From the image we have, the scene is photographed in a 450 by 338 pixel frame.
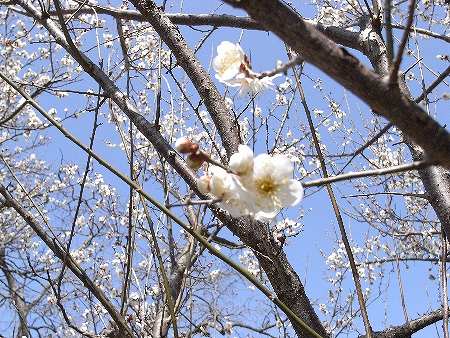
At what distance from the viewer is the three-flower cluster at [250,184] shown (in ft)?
2.93

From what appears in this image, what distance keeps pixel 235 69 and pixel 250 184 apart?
268 millimetres

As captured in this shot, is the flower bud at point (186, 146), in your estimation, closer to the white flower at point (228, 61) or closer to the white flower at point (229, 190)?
the white flower at point (229, 190)

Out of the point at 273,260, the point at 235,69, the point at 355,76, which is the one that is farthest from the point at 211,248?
the point at 273,260

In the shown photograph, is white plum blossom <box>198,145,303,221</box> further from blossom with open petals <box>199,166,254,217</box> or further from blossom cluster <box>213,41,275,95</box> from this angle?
blossom cluster <box>213,41,275,95</box>

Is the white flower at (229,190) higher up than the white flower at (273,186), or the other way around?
the white flower at (273,186)

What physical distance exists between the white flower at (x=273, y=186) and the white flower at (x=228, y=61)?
197 mm

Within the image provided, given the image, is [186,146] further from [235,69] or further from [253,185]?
[235,69]

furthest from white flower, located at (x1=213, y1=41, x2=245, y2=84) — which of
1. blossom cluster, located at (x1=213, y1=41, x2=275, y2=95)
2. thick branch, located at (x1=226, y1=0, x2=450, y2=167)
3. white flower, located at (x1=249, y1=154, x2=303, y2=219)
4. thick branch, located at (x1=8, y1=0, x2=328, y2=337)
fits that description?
thick branch, located at (x1=8, y1=0, x2=328, y2=337)

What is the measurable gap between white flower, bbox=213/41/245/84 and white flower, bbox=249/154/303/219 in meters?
0.20

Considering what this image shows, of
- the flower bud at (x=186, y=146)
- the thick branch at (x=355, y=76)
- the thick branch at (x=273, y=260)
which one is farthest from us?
the thick branch at (x=273, y=260)

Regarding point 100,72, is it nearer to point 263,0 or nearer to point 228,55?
point 228,55

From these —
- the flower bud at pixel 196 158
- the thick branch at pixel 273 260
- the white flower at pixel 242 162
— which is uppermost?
the thick branch at pixel 273 260

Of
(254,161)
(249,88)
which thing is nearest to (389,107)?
(254,161)

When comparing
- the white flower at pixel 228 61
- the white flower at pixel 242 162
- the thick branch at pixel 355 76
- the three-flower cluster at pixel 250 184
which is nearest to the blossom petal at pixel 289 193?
the three-flower cluster at pixel 250 184
